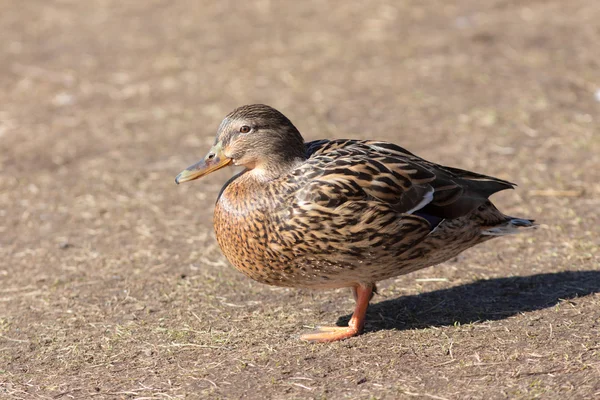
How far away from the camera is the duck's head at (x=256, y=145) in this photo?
15.9 ft

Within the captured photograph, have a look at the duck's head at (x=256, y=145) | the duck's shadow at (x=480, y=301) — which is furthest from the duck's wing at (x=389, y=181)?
the duck's shadow at (x=480, y=301)

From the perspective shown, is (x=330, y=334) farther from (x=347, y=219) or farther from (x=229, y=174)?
(x=229, y=174)

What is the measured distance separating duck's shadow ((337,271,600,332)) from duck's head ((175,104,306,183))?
105 centimetres

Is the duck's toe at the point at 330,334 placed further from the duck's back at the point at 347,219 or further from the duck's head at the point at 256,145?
the duck's head at the point at 256,145

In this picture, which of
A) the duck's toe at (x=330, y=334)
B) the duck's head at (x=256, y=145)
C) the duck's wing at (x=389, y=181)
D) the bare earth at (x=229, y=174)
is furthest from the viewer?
the duck's head at (x=256, y=145)

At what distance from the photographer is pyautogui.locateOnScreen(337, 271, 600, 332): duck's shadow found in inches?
195

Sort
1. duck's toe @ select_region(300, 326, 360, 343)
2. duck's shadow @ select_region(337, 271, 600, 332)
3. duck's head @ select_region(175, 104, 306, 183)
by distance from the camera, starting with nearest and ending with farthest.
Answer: duck's toe @ select_region(300, 326, 360, 343)
duck's head @ select_region(175, 104, 306, 183)
duck's shadow @ select_region(337, 271, 600, 332)

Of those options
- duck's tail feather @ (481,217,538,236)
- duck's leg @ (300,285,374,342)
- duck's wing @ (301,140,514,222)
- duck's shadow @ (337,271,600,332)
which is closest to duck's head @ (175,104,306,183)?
duck's wing @ (301,140,514,222)

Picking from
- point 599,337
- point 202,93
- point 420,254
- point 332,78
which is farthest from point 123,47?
point 599,337

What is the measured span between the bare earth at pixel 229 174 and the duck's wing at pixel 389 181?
686mm

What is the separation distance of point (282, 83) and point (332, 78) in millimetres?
575

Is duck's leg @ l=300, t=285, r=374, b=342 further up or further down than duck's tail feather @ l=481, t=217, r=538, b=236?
further down

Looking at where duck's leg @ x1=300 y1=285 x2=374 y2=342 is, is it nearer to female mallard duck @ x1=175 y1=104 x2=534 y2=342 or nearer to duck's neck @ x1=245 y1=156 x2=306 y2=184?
female mallard duck @ x1=175 y1=104 x2=534 y2=342

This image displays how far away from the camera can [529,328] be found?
4.69 meters
